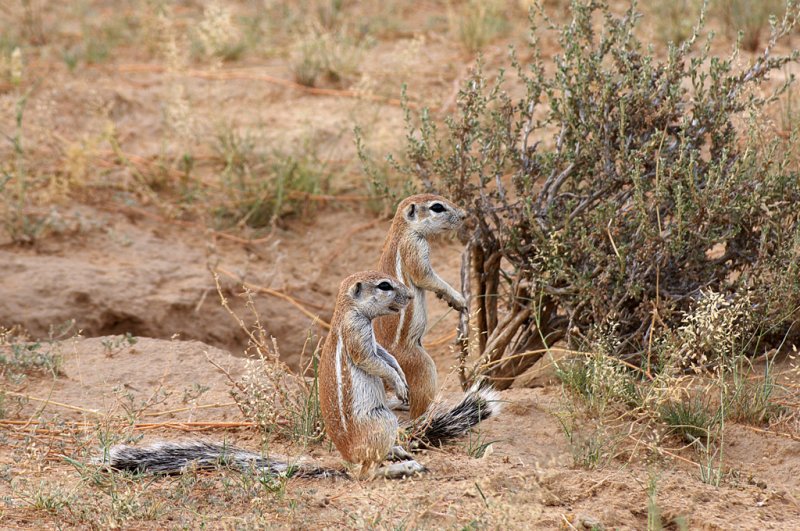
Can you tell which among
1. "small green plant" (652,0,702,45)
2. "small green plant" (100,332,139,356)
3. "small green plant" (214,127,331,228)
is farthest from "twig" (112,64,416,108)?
"small green plant" (100,332,139,356)

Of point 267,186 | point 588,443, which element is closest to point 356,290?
point 588,443

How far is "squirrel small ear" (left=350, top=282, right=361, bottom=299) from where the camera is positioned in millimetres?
4945

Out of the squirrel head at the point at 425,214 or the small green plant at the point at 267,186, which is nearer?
the squirrel head at the point at 425,214

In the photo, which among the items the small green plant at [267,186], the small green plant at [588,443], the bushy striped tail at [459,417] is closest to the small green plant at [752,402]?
the small green plant at [588,443]

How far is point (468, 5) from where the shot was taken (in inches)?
484

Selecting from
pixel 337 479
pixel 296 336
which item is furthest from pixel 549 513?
pixel 296 336

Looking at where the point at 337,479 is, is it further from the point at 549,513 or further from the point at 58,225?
the point at 58,225

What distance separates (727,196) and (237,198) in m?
4.84

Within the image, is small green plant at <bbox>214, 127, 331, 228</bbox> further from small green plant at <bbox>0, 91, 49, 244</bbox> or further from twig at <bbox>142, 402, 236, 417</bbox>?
twig at <bbox>142, 402, 236, 417</bbox>

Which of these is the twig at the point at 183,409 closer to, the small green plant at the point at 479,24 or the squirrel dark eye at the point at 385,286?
the squirrel dark eye at the point at 385,286

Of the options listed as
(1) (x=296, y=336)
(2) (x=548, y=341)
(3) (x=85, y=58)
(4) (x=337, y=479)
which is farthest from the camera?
(3) (x=85, y=58)

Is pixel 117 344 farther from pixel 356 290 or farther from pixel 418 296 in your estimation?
pixel 356 290

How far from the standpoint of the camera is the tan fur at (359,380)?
4.86 m

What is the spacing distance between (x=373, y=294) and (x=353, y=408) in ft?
1.75
